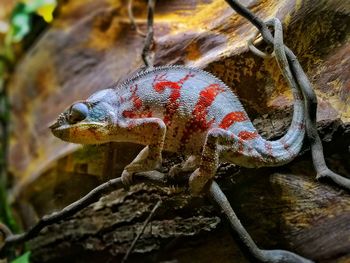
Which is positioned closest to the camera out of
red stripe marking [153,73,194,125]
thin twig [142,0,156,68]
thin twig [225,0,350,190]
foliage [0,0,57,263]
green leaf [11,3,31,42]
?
thin twig [225,0,350,190]

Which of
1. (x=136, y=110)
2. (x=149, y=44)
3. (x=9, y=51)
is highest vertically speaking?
(x=9, y=51)

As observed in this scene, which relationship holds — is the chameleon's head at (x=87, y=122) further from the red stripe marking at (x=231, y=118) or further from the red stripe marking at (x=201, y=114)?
the red stripe marking at (x=231, y=118)

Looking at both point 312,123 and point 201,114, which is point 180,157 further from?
point 312,123

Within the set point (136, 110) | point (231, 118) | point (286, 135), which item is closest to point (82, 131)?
point (136, 110)

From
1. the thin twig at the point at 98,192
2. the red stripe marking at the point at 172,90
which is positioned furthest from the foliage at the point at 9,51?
the red stripe marking at the point at 172,90

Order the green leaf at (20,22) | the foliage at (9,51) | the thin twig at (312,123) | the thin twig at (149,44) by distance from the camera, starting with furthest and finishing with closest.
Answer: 1. the green leaf at (20,22)
2. the foliage at (9,51)
3. the thin twig at (149,44)
4. the thin twig at (312,123)

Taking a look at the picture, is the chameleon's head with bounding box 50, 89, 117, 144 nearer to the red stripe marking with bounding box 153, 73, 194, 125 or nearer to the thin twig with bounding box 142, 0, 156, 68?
the red stripe marking with bounding box 153, 73, 194, 125

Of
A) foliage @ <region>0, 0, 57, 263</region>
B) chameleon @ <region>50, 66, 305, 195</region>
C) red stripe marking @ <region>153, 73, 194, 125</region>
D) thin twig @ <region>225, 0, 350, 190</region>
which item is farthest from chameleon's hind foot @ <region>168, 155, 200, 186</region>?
foliage @ <region>0, 0, 57, 263</region>
